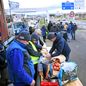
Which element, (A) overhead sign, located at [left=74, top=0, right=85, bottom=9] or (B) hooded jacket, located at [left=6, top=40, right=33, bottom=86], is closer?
(B) hooded jacket, located at [left=6, top=40, right=33, bottom=86]

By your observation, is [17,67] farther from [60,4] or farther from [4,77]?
[60,4]

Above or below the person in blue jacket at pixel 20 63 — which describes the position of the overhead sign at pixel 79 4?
below

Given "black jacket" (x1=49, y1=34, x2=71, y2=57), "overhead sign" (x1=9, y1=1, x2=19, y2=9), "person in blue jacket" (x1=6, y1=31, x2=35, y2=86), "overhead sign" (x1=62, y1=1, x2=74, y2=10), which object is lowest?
"overhead sign" (x1=62, y1=1, x2=74, y2=10)

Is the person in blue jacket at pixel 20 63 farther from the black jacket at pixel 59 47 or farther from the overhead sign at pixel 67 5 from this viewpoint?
the overhead sign at pixel 67 5

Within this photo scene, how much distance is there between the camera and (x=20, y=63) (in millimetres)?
4945

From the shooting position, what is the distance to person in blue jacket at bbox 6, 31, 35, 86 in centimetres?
495

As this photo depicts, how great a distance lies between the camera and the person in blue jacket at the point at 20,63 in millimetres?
4949

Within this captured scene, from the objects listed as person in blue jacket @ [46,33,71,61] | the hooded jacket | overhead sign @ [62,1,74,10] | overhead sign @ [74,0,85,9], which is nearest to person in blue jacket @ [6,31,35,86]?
the hooded jacket

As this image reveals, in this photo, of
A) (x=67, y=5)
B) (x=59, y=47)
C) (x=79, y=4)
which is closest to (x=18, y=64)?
(x=59, y=47)

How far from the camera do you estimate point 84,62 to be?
1136 cm

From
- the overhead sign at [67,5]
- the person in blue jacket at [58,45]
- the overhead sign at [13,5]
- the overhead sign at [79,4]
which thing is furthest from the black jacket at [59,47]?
the overhead sign at [79,4]

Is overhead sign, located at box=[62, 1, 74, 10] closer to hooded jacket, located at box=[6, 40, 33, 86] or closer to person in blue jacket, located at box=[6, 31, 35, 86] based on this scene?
person in blue jacket, located at box=[6, 31, 35, 86]

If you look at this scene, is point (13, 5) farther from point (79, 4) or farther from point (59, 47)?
point (59, 47)

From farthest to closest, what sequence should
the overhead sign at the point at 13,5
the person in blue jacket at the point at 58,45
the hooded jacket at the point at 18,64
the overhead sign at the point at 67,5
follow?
the overhead sign at the point at 67,5
the overhead sign at the point at 13,5
the person in blue jacket at the point at 58,45
the hooded jacket at the point at 18,64
